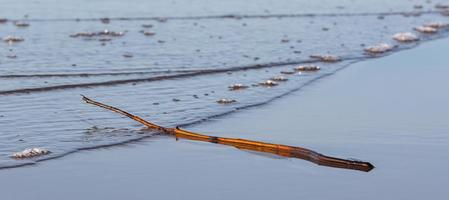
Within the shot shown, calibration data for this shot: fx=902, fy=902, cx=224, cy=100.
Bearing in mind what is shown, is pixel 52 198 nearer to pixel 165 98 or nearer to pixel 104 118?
pixel 104 118

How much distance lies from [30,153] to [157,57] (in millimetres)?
7054

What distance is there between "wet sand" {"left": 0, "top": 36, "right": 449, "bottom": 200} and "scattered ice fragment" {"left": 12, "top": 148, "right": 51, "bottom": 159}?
11.3 inches

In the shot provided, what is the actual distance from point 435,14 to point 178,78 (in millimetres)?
13480

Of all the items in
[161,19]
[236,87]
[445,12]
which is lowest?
[236,87]

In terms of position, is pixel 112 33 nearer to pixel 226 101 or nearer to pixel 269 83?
pixel 269 83

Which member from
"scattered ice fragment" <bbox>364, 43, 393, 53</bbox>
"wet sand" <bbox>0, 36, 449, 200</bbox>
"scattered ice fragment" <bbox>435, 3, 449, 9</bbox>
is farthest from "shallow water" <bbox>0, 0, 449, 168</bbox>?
"scattered ice fragment" <bbox>435, 3, 449, 9</bbox>

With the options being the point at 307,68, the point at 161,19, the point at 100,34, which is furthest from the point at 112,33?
the point at 307,68

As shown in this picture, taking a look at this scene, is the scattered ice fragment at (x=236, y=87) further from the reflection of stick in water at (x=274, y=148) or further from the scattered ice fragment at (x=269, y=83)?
the reflection of stick in water at (x=274, y=148)

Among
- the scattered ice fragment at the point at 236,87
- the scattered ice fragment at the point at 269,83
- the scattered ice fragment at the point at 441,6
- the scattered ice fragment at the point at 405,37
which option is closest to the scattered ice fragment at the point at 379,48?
the scattered ice fragment at the point at 405,37

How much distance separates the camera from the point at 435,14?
25922 mm

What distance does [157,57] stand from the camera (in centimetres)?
1622

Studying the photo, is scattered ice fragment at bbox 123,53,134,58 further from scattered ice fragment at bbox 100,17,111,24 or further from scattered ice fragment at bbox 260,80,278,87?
scattered ice fragment at bbox 100,17,111,24

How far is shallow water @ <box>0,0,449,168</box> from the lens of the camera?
36.6 ft

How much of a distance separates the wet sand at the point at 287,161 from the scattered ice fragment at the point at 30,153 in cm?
29
